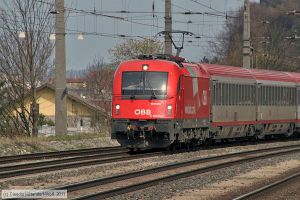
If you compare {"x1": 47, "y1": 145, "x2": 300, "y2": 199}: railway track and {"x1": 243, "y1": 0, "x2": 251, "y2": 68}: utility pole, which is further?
{"x1": 243, "y1": 0, "x2": 251, "y2": 68}: utility pole

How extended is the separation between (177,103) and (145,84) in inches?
48.6

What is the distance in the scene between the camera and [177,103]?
2294 centimetres

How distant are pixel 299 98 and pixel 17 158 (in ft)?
60.0

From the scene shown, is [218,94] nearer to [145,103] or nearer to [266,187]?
[145,103]

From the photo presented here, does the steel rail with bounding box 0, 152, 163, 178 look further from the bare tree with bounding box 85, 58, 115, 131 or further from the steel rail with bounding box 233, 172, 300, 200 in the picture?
the bare tree with bounding box 85, 58, 115, 131

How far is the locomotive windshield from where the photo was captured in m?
22.9

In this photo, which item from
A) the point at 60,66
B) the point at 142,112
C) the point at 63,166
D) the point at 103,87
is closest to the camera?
the point at 63,166

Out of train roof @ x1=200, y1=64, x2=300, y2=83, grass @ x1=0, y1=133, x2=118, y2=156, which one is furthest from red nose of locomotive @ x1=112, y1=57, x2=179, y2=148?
grass @ x1=0, y1=133, x2=118, y2=156

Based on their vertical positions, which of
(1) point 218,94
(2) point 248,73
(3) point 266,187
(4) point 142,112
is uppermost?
(2) point 248,73

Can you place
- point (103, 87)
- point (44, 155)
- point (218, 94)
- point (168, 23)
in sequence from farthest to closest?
point (103, 87) → point (168, 23) → point (218, 94) → point (44, 155)

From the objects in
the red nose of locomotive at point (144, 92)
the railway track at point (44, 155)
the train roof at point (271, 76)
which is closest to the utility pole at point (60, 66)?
the railway track at point (44, 155)

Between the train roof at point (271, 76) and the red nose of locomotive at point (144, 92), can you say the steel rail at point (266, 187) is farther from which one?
the train roof at point (271, 76)

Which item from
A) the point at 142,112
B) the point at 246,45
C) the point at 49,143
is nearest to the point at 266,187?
the point at 142,112

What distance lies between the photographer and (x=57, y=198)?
40.6 ft
